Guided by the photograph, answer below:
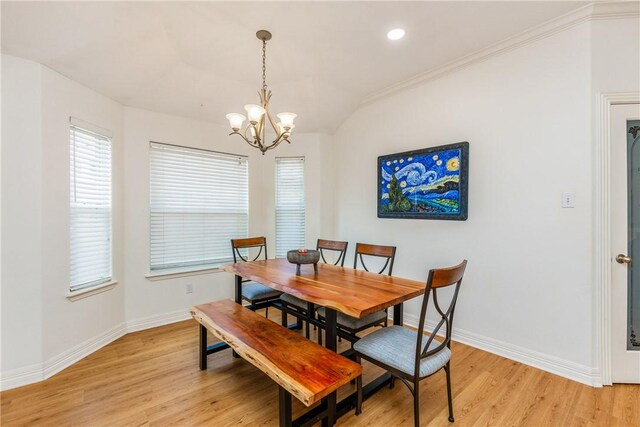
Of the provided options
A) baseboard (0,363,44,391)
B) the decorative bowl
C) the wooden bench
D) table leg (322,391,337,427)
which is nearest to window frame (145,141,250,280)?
baseboard (0,363,44,391)

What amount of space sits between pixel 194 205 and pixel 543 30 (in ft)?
13.3

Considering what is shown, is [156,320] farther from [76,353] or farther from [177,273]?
[76,353]

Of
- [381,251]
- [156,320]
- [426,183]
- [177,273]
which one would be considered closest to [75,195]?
[177,273]

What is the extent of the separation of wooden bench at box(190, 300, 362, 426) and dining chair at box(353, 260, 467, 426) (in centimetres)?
24

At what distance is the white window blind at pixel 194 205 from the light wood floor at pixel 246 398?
1.37m

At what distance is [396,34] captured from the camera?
8.09 feet

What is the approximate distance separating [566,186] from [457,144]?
3.19 feet

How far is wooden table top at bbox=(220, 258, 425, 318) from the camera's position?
1772 millimetres

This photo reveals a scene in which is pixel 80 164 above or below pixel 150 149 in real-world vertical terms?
below

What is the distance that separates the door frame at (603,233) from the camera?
216 centimetres

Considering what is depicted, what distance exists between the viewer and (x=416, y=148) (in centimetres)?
327

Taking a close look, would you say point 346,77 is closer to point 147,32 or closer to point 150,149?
point 147,32

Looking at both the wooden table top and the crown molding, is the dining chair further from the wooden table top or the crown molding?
the crown molding

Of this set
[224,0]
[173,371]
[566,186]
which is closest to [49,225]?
[173,371]
